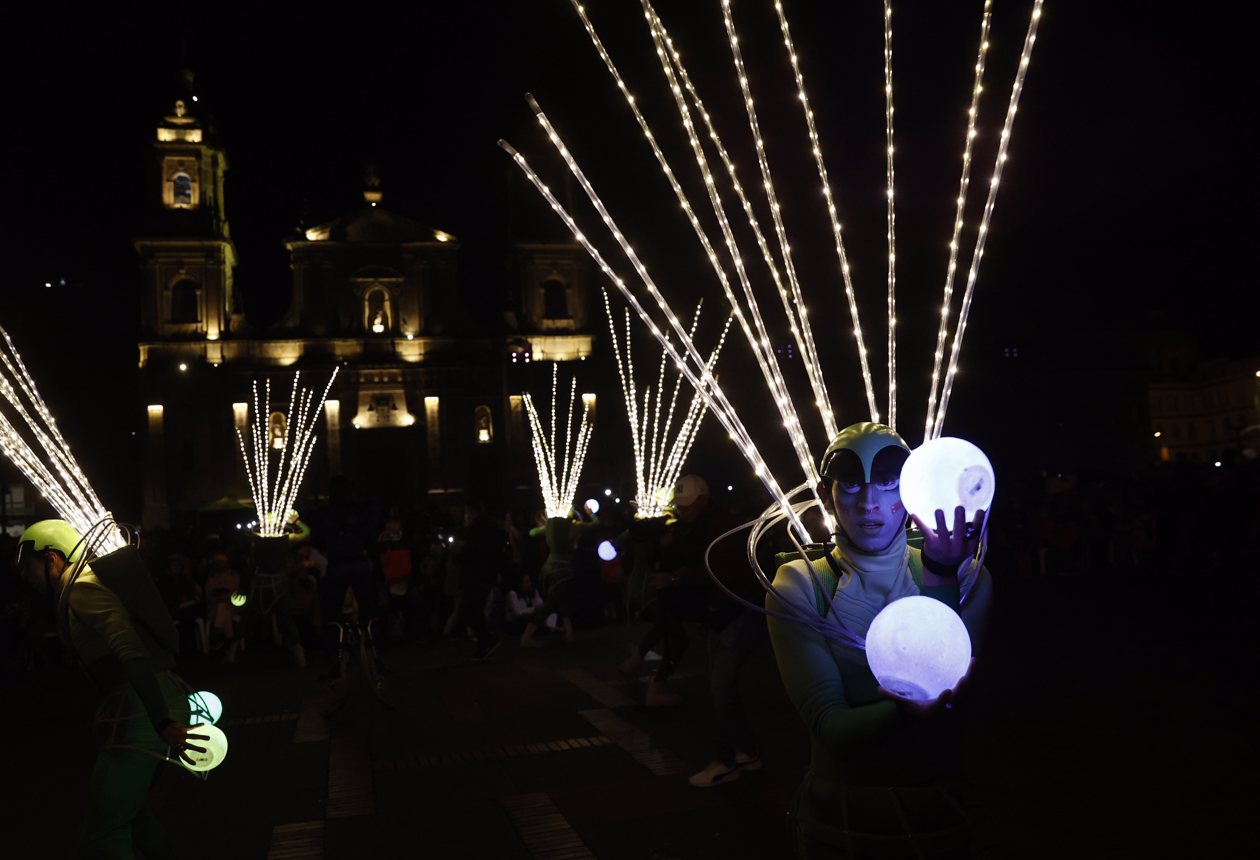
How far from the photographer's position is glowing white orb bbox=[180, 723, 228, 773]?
408 cm

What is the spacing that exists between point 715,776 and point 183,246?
4461 cm

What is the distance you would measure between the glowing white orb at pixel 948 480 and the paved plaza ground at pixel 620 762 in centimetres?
135

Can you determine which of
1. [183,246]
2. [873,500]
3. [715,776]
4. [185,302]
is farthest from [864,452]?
[185,302]

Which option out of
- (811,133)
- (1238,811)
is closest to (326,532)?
(811,133)

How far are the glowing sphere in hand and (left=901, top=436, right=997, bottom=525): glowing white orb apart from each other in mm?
271

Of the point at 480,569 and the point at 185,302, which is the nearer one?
the point at 480,569

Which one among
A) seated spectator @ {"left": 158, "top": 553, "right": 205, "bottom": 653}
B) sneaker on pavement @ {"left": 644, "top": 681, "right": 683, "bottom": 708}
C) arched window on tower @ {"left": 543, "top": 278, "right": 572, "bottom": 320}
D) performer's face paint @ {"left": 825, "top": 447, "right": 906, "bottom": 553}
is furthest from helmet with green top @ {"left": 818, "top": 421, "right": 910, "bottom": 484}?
arched window on tower @ {"left": 543, "top": 278, "right": 572, "bottom": 320}

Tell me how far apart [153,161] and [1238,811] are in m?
48.3

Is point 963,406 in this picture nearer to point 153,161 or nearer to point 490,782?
point 153,161

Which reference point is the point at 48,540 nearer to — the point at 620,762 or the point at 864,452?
the point at 864,452

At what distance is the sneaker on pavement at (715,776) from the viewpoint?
20.7 ft

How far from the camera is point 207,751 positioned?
4082 millimetres

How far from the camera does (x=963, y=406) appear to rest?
5500 centimetres

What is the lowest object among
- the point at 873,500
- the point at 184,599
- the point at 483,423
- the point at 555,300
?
the point at 184,599
